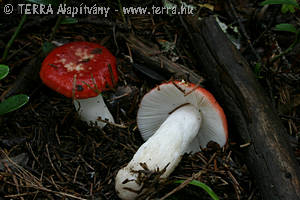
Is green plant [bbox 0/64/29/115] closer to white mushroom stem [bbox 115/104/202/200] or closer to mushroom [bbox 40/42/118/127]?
mushroom [bbox 40/42/118/127]

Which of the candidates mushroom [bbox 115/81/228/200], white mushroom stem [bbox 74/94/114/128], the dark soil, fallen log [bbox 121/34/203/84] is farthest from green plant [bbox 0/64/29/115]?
fallen log [bbox 121/34/203/84]

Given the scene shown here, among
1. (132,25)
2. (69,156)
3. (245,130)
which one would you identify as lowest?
(69,156)

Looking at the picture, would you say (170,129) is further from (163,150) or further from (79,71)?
(79,71)

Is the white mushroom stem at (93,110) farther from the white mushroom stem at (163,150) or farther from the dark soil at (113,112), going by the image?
the white mushroom stem at (163,150)

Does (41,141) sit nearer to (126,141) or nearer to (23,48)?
(126,141)

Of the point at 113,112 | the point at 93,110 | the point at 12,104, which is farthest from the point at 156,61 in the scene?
the point at 12,104

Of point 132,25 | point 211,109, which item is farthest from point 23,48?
point 211,109
